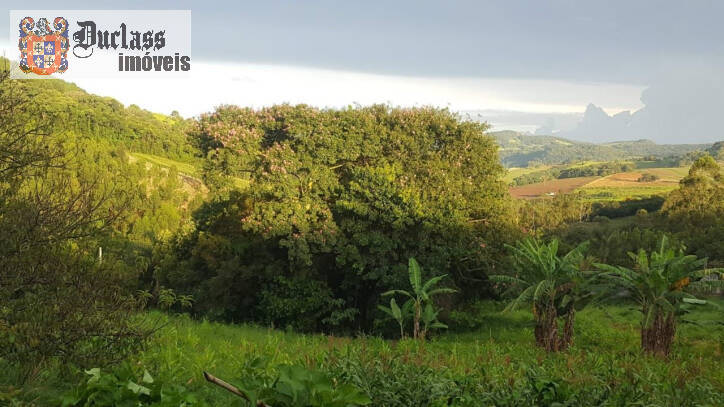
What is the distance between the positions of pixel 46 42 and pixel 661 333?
22.6 metres

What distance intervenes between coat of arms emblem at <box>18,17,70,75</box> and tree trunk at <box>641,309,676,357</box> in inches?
813

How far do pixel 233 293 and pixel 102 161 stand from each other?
112 ft

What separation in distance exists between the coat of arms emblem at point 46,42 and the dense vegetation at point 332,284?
10.5 ft

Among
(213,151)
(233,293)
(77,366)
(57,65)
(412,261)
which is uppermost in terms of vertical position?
(57,65)

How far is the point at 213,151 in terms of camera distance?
21547mm

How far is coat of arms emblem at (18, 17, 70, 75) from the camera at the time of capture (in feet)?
61.4

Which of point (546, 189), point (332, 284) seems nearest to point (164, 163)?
point (332, 284)

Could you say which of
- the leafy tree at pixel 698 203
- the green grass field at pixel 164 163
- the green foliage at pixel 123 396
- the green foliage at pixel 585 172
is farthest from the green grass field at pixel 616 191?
the green foliage at pixel 123 396

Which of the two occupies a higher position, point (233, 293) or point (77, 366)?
point (77, 366)

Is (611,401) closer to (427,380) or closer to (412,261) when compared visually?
(427,380)

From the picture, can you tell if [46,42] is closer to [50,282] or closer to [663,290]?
[50,282]

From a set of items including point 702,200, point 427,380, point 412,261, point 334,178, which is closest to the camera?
point 427,380

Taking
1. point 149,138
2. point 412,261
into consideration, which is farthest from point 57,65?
point 149,138

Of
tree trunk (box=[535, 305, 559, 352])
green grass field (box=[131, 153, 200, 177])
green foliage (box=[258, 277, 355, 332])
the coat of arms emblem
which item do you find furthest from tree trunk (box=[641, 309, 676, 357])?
green grass field (box=[131, 153, 200, 177])
